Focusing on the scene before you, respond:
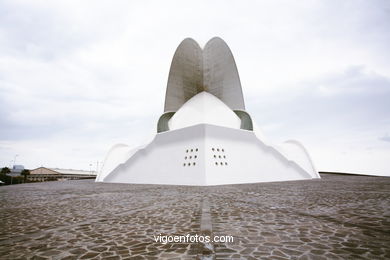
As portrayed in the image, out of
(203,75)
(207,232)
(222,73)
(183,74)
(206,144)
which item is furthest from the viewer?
(203,75)

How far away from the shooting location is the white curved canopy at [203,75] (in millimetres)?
23016

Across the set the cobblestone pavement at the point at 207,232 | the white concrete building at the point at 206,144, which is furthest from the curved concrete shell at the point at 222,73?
the cobblestone pavement at the point at 207,232

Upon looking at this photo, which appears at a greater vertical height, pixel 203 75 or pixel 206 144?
pixel 203 75

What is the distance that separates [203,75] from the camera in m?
25.1

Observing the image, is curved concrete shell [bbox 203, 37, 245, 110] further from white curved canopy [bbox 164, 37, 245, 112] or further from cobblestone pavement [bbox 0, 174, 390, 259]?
cobblestone pavement [bbox 0, 174, 390, 259]

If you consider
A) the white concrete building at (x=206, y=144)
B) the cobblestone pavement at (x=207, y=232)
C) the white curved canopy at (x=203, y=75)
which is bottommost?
the cobblestone pavement at (x=207, y=232)

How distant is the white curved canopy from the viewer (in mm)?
23016

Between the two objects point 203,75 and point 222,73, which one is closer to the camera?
point 222,73

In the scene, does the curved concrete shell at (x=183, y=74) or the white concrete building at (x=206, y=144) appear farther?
the curved concrete shell at (x=183, y=74)

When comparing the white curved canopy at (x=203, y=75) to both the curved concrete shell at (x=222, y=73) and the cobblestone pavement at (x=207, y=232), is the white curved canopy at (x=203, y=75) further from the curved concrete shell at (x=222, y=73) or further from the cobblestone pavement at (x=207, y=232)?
the cobblestone pavement at (x=207, y=232)

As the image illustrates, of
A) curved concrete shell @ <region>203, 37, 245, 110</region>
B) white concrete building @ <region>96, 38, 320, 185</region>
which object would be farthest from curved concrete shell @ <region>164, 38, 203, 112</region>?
curved concrete shell @ <region>203, 37, 245, 110</region>

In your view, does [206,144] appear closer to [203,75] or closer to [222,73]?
[222,73]

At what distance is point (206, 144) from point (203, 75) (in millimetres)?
14100

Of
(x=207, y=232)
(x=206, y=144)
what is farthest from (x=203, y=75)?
(x=207, y=232)
